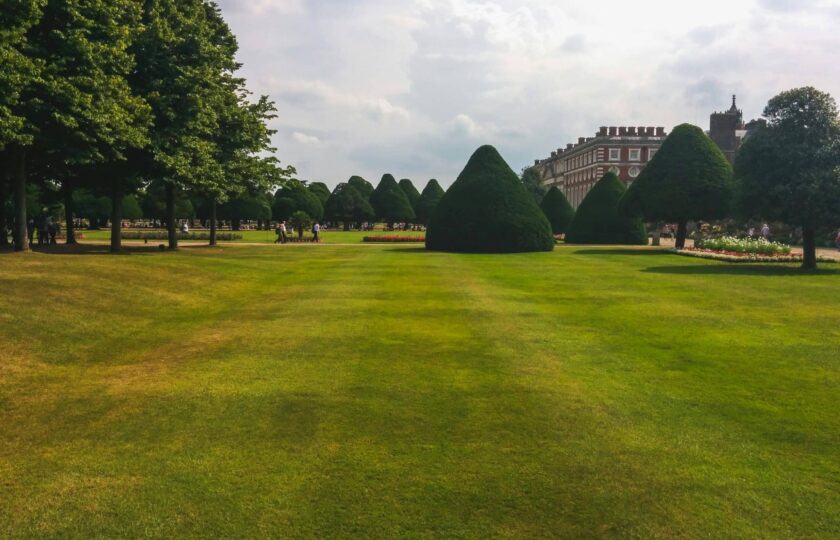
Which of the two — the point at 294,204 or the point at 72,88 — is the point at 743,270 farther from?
the point at 294,204

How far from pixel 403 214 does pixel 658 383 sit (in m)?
98.8

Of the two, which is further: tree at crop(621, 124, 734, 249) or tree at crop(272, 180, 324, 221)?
tree at crop(272, 180, 324, 221)

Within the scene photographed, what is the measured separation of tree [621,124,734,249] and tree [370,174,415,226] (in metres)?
66.6

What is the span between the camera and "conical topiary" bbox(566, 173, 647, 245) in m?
47.2

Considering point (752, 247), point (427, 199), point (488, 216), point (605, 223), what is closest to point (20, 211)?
point (488, 216)

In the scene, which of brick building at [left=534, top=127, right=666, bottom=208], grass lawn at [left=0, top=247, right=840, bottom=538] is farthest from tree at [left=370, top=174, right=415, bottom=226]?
grass lawn at [left=0, top=247, right=840, bottom=538]

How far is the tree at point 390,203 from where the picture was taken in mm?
106312

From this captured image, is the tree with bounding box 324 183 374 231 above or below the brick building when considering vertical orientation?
below

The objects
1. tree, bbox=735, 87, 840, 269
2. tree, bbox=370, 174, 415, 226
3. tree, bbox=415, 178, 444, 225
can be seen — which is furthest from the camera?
tree, bbox=370, 174, 415, 226

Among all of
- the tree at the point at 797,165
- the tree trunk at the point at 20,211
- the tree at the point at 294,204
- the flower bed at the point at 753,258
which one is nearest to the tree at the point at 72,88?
the tree trunk at the point at 20,211

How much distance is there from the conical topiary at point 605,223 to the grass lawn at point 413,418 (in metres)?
33.0

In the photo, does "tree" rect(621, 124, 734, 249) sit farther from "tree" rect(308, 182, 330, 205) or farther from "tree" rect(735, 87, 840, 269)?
"tree" rect(308, 182, 330, 205)

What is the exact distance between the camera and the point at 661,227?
78.1 metres

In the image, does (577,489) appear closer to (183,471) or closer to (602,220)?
(183,471)
